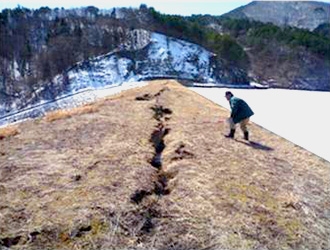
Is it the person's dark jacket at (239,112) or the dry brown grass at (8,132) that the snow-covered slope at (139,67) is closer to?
the dry brown grass at (8,132)

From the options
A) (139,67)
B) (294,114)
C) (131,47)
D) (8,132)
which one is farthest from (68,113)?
(131,47)

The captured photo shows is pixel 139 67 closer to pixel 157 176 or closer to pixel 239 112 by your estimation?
pixel 239 112

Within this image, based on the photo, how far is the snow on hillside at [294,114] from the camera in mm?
10259

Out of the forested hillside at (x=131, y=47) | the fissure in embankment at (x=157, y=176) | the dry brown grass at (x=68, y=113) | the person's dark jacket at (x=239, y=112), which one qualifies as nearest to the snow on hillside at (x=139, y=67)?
the forested hillside at (x=131, y=47)

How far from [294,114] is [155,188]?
24.1 ft

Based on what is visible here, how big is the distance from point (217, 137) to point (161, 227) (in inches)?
155

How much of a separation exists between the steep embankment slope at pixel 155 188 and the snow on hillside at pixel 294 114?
73cm

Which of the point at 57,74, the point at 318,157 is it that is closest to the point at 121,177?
the point at 318,157

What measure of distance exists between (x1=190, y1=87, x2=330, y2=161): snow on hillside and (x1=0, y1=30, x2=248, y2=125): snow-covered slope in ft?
110

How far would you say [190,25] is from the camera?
213 feet

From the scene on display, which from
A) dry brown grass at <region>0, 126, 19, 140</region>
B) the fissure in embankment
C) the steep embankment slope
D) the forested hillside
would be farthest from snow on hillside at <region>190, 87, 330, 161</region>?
the forested hillside

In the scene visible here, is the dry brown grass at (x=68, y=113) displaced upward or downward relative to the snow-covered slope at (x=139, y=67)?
upward

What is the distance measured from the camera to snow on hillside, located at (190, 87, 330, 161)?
33.7ft

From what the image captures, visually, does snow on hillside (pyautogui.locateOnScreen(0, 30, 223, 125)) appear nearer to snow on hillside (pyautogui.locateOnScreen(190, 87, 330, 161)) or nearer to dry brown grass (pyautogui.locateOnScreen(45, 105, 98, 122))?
snow on hillside (pyautogui.locateOnScreen(190, 87, 330, 161))
